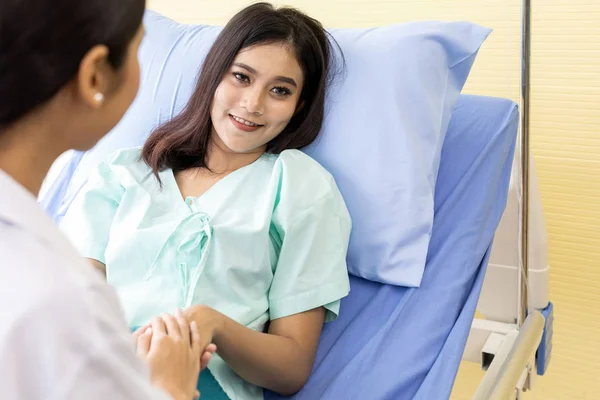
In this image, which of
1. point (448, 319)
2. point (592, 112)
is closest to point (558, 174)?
point (592, 112)

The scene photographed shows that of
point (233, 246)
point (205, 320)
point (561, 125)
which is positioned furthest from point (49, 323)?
point (561, 125)

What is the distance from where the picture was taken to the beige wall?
1911 mm

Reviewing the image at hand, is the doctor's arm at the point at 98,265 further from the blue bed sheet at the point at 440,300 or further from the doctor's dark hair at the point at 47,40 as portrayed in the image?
the doctor's dark hair at the point at 47,40

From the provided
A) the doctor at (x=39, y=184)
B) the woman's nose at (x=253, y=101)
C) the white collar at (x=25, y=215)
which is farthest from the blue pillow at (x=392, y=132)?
the white collar at (x=25, y=215)

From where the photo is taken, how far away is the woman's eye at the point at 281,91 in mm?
1389

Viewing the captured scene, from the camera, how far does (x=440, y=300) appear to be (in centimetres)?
138

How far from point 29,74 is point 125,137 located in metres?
1.11

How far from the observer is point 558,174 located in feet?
6.66

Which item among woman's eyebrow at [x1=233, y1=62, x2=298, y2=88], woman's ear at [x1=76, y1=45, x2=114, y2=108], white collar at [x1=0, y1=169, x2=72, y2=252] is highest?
woman's ear at [x1=76, y1=45, x2=114, y2=108]

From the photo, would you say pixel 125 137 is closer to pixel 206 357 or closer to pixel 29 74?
pixel 206 357

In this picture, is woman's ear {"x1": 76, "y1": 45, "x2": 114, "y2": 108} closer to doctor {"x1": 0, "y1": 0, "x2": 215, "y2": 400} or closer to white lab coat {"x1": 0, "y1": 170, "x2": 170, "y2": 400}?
doctor {"x1": 0, "y1": 0, "x2": 215, "y2": 400}

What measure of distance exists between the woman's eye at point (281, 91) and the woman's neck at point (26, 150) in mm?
766

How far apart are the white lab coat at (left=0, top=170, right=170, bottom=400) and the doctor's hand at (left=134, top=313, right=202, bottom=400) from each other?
0.38m

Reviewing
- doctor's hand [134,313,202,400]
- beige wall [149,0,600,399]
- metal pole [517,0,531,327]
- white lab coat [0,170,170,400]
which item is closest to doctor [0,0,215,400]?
white lab coat [0,170,170,400]
